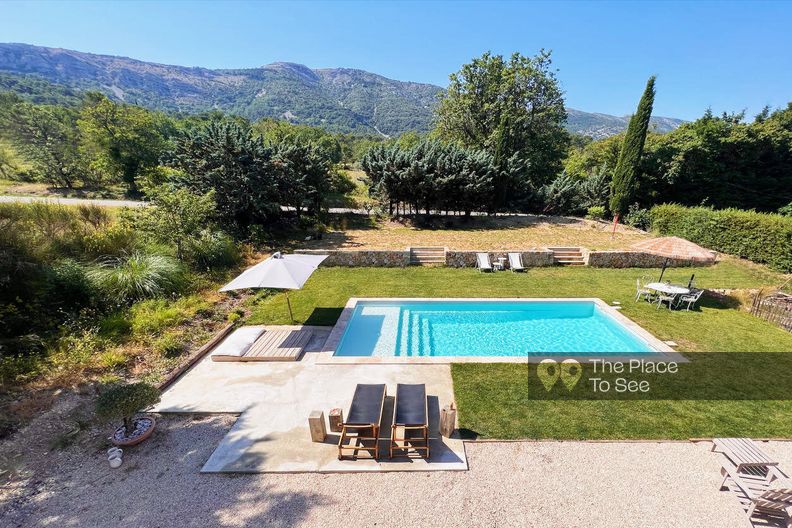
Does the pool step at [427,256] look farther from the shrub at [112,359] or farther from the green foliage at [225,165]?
the shrub at [112,359]

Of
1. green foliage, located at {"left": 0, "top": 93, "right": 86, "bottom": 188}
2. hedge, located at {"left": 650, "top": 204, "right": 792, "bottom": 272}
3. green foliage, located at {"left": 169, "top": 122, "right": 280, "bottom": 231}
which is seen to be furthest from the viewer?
green foliage, located at {"left": 0, "top": 93, "right": 86, "bottom": 188}

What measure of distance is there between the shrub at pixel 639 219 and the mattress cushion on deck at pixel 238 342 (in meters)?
28.3

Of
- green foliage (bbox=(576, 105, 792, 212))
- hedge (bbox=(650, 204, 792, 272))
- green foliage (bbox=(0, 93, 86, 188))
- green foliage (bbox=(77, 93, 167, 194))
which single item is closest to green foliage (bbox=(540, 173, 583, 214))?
green foliage (bbox=(576, 105, 792, 212))

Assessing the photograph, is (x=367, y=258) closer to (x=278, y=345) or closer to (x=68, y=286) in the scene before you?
(x=278, y=345)

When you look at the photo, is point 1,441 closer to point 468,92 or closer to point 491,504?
point 491,504

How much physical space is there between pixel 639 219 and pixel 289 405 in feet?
94.8

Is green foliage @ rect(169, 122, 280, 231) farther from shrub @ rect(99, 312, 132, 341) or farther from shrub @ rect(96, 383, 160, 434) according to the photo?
shrub @ rect(96, 383, 160, 434)

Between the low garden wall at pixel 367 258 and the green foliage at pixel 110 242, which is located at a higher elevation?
the green foliage at pixel 110 242

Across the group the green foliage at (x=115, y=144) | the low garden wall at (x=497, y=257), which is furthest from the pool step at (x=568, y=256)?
the green foliage at (x=115, y=144)

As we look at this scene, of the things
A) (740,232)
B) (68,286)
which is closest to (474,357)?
(68,286)

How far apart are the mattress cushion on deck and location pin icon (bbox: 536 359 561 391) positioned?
25.7 feet

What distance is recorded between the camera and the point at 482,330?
11156 mm

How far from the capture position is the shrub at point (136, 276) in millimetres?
10367

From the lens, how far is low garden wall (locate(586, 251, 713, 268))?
16938 mm
